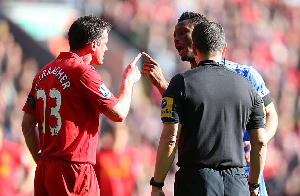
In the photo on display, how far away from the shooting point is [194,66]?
12.3 ft

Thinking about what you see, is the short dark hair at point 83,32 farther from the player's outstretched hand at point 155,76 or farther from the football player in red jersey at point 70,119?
the player's outstretched hand at point 155,76

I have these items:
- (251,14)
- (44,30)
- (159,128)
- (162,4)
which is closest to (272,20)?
(251,14)

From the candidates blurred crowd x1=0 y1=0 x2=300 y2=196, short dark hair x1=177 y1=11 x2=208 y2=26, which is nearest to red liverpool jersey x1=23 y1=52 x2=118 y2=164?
short dark hair x1=177 y1=11 x2=208 y2=26

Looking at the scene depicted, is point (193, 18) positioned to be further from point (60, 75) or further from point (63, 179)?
point (63, 179)

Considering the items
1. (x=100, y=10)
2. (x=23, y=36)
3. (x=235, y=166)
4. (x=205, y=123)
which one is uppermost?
(x=100, y=10)

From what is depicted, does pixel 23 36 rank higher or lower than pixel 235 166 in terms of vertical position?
higher

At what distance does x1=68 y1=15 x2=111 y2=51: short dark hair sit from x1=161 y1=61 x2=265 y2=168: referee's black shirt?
87cm

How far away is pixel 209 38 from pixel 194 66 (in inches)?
34.8

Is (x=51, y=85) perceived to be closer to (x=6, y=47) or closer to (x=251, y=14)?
(x=6, y=47)

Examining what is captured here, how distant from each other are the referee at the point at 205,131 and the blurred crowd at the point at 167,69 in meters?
2.95

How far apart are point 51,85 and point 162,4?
748cm

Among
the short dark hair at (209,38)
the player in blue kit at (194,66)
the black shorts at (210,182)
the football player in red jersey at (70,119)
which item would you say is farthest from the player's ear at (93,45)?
the black shorts at (210,182)

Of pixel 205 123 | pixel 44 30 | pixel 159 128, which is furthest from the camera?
pixel 159 128

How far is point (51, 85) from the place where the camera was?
10.6 feet
